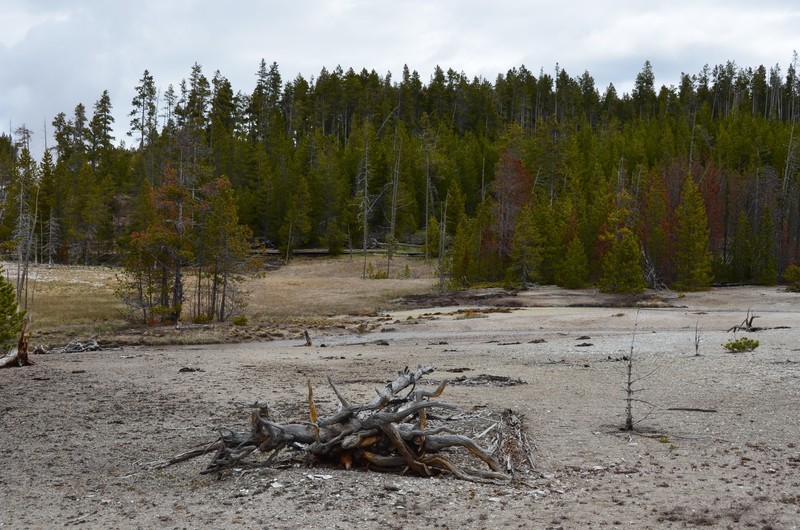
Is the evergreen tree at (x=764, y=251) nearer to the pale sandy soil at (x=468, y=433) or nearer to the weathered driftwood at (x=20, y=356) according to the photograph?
the pale sandy soil at (x=468, y=433)

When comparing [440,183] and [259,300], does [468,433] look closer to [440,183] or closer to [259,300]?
[259,300]

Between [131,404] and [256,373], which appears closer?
[131,404]

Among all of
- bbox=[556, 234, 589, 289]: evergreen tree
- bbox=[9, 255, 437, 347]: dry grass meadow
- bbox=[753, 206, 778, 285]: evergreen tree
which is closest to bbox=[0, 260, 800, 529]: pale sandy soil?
bbox=[9, 255, 437, 347]: dry grass meadow

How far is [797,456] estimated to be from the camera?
10.5 m

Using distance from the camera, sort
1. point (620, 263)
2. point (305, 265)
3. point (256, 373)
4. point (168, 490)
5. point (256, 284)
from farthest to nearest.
→ 1. point (305, 265)
2. point (256, 284)
3. point (620, 263)
4. point (256, 373)
5. point (168, 490)

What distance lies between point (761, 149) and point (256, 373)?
82.1 meters

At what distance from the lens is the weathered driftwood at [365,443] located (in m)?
9.84

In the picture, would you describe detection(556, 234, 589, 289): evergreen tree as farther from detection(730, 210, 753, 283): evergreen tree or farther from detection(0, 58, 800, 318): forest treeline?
detection(730, 210, 753, 283): evergreen tree

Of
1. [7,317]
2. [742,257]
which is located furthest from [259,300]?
[742,257]

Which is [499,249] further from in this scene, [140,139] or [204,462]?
[140,139]

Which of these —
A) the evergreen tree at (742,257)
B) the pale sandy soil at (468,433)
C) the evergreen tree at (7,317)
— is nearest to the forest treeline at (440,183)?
the evergreen tree at (742,257)

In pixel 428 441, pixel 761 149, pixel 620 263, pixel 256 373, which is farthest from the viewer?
pixel 761 149

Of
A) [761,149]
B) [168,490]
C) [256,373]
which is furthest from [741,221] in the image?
[168,490]

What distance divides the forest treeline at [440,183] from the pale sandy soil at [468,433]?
1840 centimetres
